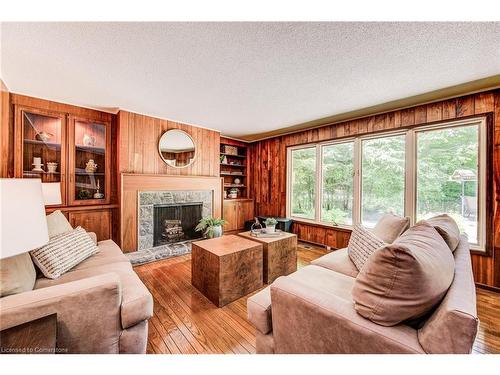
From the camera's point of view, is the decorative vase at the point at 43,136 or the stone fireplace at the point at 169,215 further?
the stone fireplace at the point at 169,215

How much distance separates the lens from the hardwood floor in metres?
1.46

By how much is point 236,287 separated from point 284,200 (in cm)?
280

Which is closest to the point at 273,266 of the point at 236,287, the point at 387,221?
the point at 236,287

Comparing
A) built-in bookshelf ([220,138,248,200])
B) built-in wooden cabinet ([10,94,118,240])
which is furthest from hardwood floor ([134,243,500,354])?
built-in bookshelf ([220,138,248,200])

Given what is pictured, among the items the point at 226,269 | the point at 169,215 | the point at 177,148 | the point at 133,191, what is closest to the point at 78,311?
the point at 226,269

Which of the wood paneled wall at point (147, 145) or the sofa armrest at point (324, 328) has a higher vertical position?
the wood paneled wall at point (147, 145)

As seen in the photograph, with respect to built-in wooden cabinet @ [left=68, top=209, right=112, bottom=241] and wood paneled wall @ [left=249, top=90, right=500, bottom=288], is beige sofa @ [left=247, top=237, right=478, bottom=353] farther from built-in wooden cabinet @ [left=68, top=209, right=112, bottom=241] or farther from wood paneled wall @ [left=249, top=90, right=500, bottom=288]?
built-in wooden cabinet @ [left=68, top=209, right=112, bottom=241]

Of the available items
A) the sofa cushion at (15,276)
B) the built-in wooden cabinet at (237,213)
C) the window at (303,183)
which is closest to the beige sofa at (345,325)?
the sofa cushion at (15,276)

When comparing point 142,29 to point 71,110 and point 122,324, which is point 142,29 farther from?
point 71,110

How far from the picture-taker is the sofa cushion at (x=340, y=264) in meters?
1.73

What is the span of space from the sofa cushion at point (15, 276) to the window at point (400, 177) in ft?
12.5

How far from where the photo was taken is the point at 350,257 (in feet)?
6.24

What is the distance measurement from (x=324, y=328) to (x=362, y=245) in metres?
1.02

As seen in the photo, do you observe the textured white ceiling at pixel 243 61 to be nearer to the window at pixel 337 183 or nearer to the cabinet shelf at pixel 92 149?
the cabinet shelf at pixel 92 149
